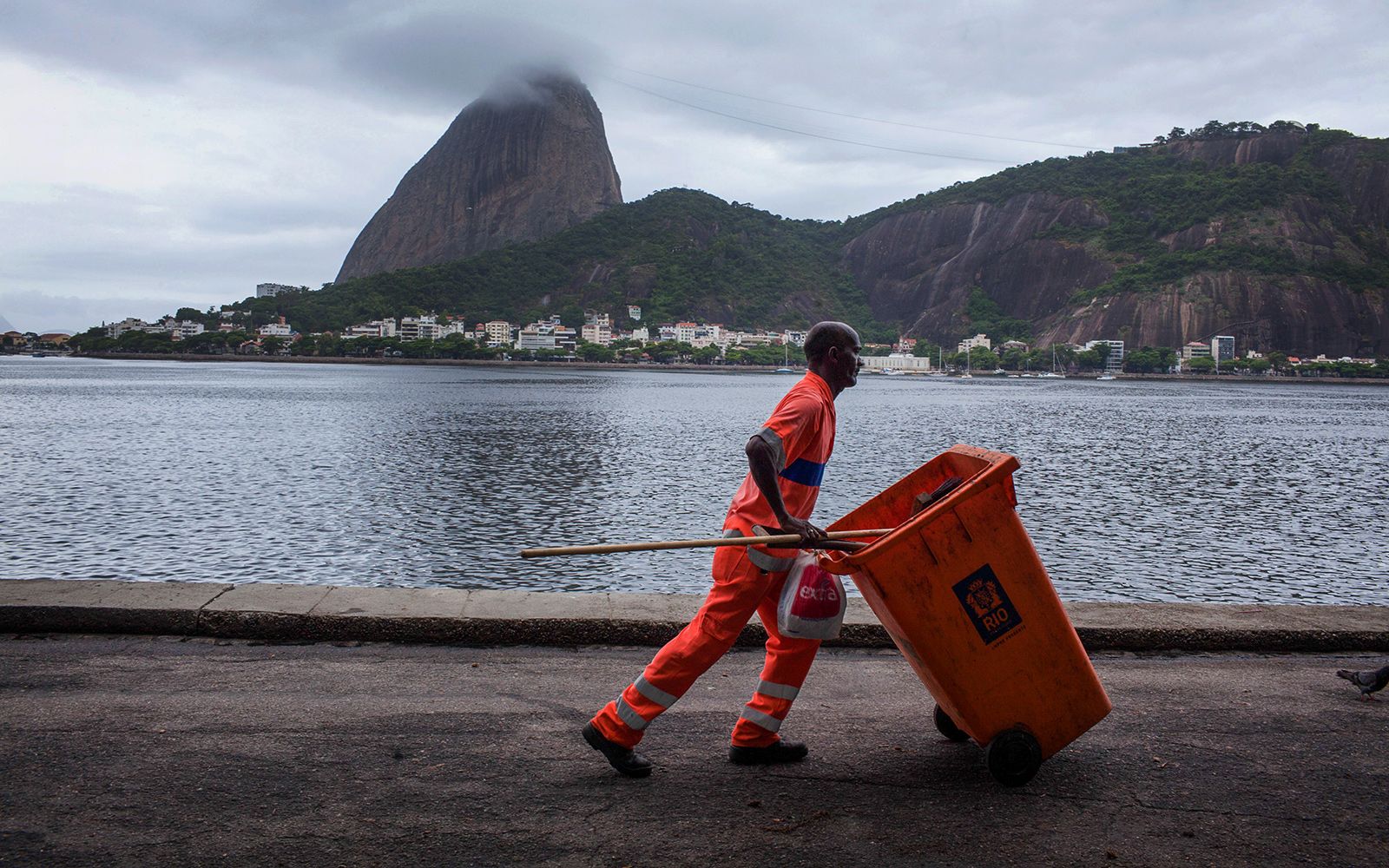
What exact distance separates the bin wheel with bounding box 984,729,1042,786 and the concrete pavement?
0.07 m

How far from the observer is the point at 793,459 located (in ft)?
12.9

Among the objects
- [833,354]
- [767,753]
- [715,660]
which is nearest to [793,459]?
[833,354]

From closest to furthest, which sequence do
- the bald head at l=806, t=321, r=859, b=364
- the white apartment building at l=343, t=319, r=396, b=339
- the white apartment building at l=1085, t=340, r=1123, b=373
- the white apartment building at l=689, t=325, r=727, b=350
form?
the bald head at l=806, t=321, r=859, b=364 → the white apartment building at l=1085, t=340, r=1123, b=373 → the white apartment building at l=343, t=319, r=396, b=339 → the white apartment building at l=689, t=325, r=727, b=350

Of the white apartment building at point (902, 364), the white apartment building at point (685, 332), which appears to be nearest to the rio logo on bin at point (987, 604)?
the white apartment building at point (685, 332)

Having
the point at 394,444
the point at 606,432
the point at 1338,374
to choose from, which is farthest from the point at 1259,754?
the point at 1338,374

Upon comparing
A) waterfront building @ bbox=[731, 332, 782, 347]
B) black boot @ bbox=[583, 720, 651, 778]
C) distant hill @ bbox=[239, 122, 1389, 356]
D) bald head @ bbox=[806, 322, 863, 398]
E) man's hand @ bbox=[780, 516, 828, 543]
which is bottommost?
black boot @ bbox=[583, 720, 651, 778]

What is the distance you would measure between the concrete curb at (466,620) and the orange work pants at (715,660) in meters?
1.61

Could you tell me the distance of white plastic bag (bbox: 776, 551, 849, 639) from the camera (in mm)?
3777

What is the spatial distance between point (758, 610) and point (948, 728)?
3.19ft

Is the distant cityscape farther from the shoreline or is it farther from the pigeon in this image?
the pigeon

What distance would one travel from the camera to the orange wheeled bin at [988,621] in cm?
364

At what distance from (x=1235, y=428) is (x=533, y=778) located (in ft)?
162

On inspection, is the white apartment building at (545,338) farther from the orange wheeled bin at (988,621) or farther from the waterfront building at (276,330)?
the orange wheeled bin at (988,621)

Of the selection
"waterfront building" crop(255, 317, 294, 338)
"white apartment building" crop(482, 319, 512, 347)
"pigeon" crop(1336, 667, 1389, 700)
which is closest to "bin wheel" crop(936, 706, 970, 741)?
"pigeon" crop(1336, 667, 1389, 700)
